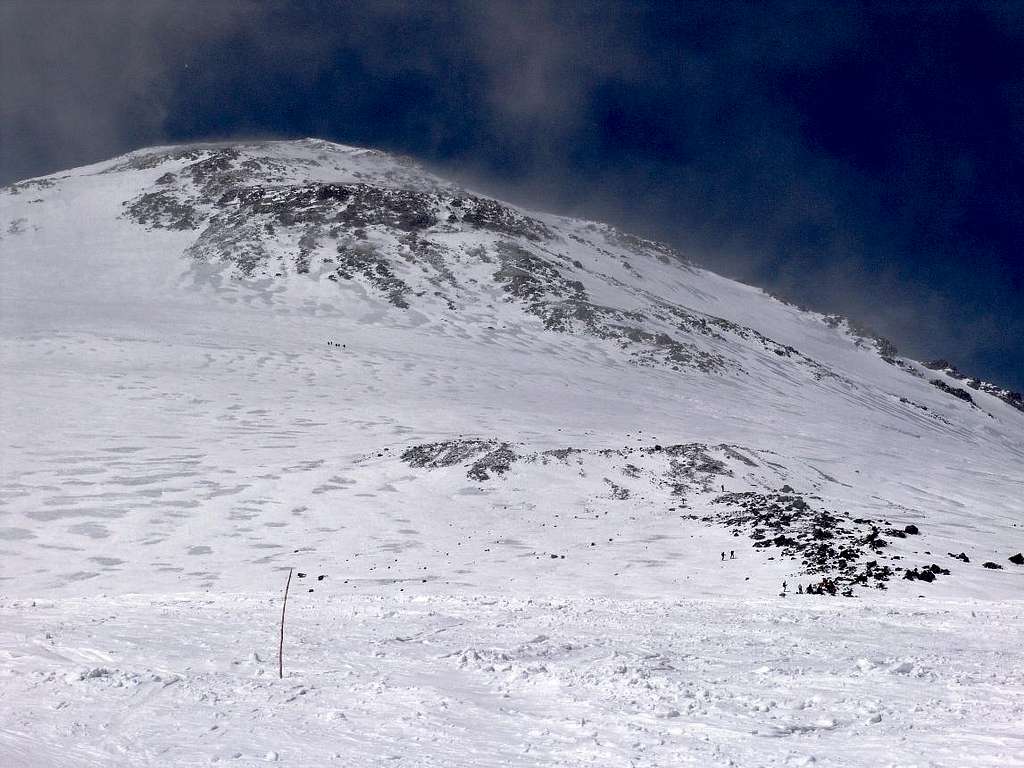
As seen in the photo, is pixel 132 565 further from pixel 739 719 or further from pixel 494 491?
pixel 739 719

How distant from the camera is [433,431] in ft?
107

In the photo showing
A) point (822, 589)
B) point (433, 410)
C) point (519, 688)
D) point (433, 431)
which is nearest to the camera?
point (519, 688)

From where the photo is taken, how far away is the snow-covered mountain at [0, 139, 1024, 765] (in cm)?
1617

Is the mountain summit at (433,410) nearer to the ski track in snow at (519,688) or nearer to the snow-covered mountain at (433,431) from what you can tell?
the snow-covered mountain at (433,431)

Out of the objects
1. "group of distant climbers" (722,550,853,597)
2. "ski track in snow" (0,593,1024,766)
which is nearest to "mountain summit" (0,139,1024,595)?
"group of distant climbers" (722,550,853,597)

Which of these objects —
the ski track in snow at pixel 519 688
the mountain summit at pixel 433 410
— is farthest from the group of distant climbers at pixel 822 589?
the ski track in snow at pixel 519 688

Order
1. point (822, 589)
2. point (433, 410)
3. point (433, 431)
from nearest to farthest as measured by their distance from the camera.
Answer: point (822, 589), point (433, 431), point (433, 410)

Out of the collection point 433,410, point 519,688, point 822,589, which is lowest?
point 519,688

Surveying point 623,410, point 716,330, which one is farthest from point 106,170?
point 623,410

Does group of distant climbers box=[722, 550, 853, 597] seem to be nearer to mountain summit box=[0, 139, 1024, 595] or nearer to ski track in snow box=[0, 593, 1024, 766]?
mountain summit box=[0, 139, 1024, 595]

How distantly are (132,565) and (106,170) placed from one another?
99.7 m

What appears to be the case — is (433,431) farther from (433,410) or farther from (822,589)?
(822,589)

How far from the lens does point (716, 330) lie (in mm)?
68438

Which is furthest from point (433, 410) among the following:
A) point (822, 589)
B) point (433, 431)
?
point (822, 589)
